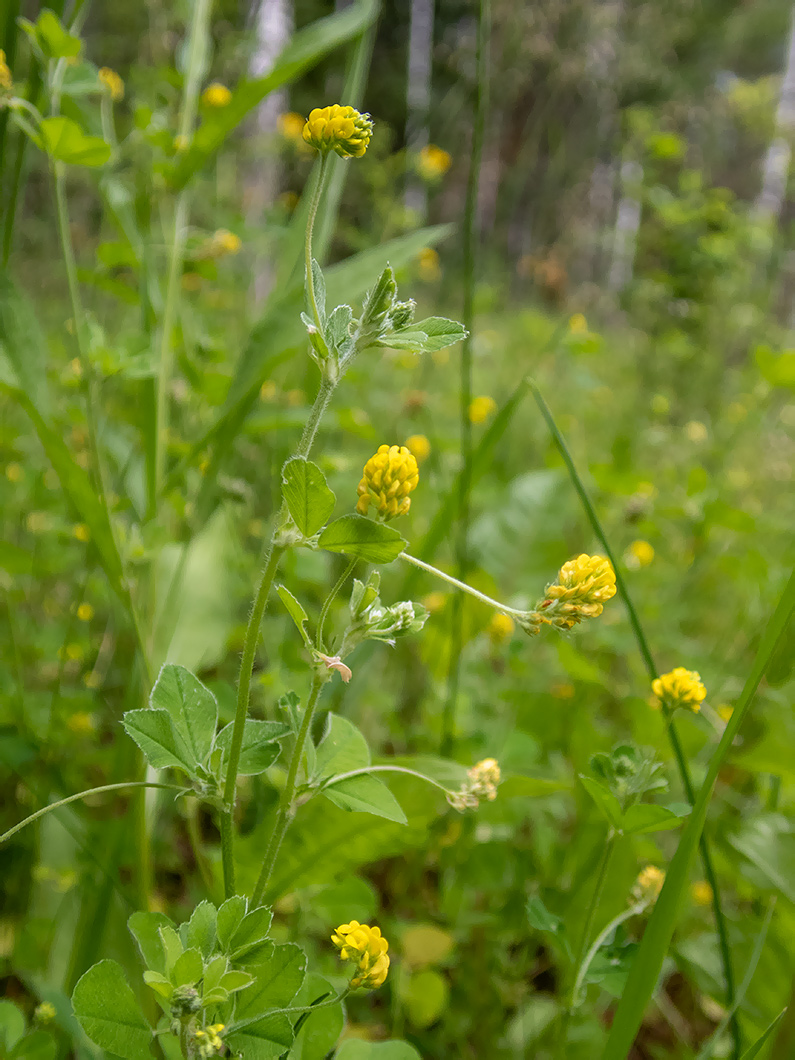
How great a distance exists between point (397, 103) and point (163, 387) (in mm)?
10300

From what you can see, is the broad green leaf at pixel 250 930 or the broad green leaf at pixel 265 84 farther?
the broad green leaf at pixel 265 84

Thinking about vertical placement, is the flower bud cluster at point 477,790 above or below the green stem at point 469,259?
below

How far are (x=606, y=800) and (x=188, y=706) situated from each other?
30 centimetres

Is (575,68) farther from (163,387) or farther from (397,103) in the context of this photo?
(163,387)

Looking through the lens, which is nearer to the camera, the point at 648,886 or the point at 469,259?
the point at 648,886

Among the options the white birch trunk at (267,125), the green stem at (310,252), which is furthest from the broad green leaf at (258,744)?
the white birch trunk at (267,125)

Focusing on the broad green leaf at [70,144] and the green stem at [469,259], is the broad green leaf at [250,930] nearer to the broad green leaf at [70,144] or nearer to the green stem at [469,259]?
the green stem at [469,259]

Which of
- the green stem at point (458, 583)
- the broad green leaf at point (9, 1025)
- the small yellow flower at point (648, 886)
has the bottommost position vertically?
the broad green leaf at point (9, 1025)

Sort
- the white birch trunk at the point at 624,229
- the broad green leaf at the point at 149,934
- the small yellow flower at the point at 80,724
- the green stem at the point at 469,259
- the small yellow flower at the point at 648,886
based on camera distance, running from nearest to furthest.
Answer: the broad green leaf at the point at 149,934 < the small yellow flower at the point at 648,886 < the green stem at the point at 469,259 < the small yellow flower at the point at 80,724 < the white birch trunk at the point at 624,229

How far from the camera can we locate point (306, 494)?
1.32ft

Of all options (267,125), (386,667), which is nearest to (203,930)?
(386,667)

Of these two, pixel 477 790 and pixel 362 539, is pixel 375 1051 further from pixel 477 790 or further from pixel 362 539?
pixel 362 539

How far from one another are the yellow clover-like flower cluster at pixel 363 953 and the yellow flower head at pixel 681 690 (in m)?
0.27

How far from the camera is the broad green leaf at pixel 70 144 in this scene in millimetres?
679
